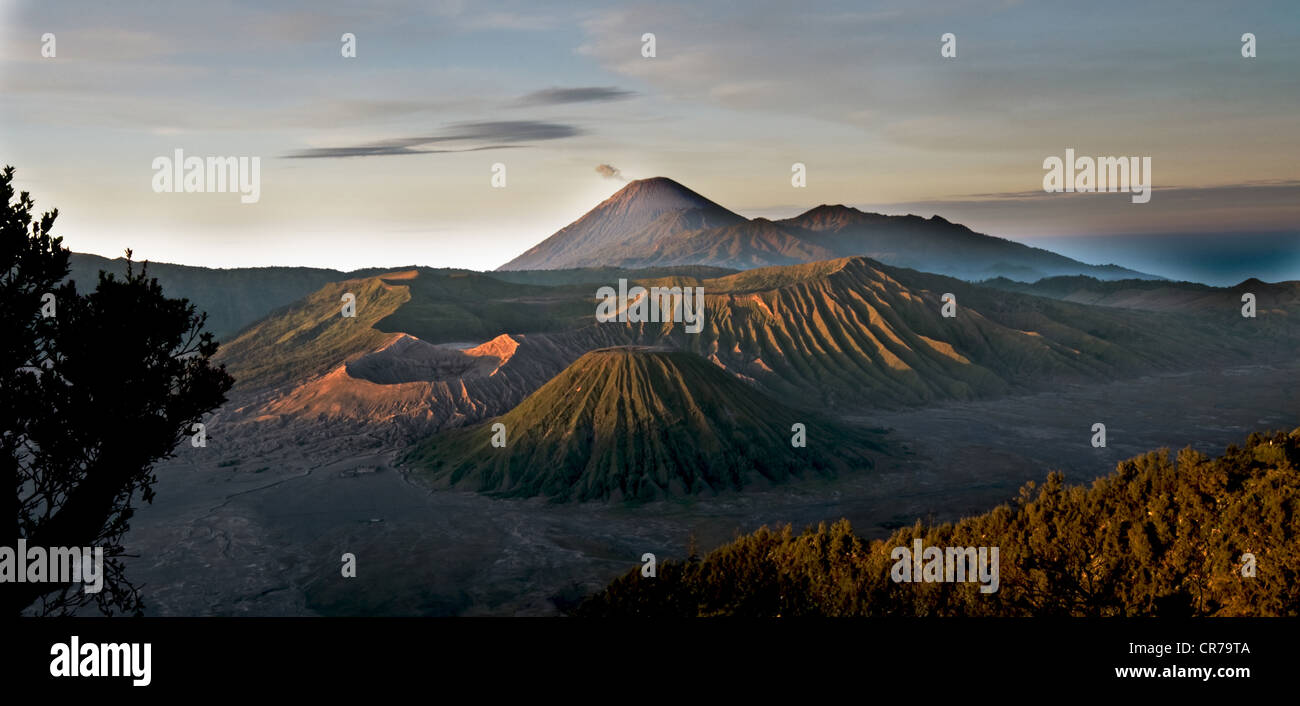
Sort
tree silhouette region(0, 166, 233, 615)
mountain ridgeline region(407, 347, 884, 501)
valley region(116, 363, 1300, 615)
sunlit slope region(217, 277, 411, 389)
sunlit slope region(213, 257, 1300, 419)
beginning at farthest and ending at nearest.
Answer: sunlit slope region(217, 277, 411, 389) < sunlit slope region(213, 257, 1300, 419) < mountain ridgeline region(407, 347, 884, 501) < valley region(116, 363, 1300, 615) < tree silhouette region(0, 166, 233, 615)

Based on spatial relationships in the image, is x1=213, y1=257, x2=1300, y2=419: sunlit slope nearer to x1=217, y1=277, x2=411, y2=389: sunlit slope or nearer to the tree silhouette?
x1=217, y1=277, x2=411, y2=389: sunlit slope

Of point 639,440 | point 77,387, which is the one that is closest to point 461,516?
point 639,440

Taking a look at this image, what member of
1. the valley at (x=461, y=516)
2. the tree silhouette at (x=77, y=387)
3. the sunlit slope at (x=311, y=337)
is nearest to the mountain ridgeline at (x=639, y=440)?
the valley at (x=461, y=516)

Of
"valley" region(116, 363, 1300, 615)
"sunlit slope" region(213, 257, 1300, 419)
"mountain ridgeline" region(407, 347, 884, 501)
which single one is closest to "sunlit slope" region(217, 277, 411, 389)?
"sunlit slope" region(213, 257, 1300, 419)

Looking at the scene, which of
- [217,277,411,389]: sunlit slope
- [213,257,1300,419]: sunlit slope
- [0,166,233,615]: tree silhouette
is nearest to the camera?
[0,166,233,615]: tree silhouette

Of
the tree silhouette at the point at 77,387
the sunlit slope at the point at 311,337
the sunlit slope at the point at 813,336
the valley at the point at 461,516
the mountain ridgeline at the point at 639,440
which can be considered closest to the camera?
the tree silhouette at the point at 77,387

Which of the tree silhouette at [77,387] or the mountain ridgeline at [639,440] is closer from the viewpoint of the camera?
the tree silhouette at [77,387]

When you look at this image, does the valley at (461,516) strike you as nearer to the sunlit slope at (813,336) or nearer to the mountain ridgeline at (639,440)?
the mountain ridgeline at (639,440)
